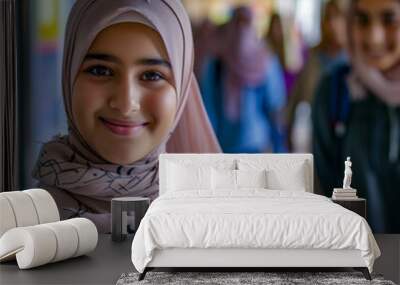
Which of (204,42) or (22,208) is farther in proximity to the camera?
(204,42)

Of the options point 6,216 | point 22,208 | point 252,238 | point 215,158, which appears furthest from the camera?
point 215,158

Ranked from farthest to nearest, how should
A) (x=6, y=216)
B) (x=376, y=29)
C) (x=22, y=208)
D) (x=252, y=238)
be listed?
(x=376, y=29) < (x=22, y=208) < (x=6, y=216) < (x=252, y=238)

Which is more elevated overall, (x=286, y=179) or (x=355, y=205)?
(x=286, y=179)

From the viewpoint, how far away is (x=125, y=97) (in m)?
6.84

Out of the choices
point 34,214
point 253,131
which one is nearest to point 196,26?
point 253,131

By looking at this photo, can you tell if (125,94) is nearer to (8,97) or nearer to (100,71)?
(100,71)

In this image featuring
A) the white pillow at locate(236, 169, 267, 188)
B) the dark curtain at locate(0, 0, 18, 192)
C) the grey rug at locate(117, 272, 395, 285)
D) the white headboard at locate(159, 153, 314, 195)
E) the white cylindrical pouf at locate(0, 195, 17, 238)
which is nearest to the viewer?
the grey rug at locate(117, 272, 395, 285)

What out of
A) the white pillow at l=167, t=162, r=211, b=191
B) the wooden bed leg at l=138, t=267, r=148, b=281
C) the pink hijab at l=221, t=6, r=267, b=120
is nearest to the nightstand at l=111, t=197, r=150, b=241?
the white pillow at l=167, t=162, r=211, b=191

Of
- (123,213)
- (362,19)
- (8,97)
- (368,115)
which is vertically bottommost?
(123,213)

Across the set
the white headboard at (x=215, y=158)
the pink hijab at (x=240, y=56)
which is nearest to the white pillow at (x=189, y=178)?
the white headboard at (x=215, y=158)

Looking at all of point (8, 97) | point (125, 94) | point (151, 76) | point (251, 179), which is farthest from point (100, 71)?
point (251, 179)

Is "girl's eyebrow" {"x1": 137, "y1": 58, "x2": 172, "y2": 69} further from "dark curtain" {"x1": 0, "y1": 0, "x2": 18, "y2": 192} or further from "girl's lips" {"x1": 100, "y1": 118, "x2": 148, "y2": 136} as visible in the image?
"dark curtain" {"x1": 0, "y1": 0, "x2": 18, "y2": 192}

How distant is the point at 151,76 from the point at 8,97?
1556mm

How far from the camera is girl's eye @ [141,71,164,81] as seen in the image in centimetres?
689
